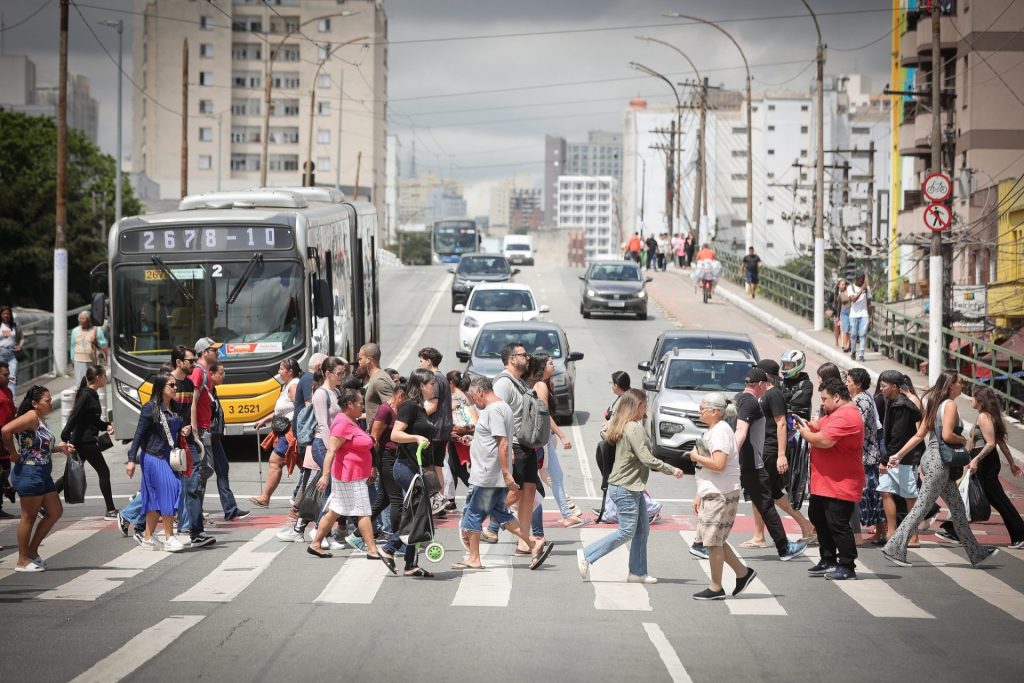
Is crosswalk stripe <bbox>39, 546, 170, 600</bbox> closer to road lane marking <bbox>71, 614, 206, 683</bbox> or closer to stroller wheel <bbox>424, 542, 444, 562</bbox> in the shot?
road lane marking <bbox>71, 614, 206, 683</bbox>

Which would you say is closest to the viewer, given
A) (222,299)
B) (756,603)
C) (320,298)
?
(756,603)

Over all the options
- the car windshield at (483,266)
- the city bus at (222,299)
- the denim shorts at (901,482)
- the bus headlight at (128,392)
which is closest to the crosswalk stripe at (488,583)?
the denim shorts at (901,482)

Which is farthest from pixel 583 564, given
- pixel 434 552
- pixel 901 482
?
pixel 901 482

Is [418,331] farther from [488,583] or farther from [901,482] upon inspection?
[488,583]

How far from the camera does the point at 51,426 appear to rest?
23.2 metres

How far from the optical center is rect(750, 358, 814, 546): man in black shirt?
12.8m

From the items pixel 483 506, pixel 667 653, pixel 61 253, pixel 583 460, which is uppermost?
pixel 61 253

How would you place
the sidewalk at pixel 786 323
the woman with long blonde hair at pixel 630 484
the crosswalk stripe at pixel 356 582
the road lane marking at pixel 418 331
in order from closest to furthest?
1. the crosswalk stripe at pixel 356 582
2. the woman with long blonde hair at pixel 630 484
3. the sidewalk at pixel 786 323
4. the road lane marking at pixel 418 331

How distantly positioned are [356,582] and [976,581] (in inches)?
215

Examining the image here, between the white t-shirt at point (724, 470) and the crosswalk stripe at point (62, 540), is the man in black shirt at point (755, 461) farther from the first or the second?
the crosswalk stripe at point (62, 540)

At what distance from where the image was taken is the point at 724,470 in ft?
36.0

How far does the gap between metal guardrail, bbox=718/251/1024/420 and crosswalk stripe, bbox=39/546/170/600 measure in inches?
396

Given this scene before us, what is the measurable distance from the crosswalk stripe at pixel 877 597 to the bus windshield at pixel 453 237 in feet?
237

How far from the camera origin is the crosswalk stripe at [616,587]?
35.4ft
